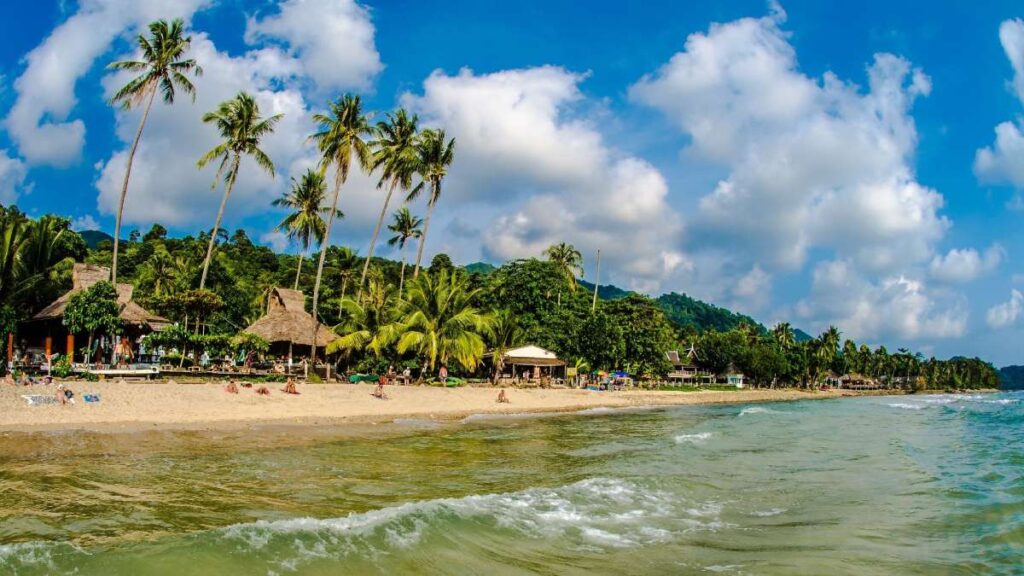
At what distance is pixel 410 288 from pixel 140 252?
38808 millimetres

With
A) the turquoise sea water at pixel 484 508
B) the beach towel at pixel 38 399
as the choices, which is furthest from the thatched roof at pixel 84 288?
the turquoise sea water at pixel 484 508

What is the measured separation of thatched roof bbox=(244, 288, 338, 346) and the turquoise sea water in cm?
1690

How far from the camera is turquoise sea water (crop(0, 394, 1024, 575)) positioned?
568 cm

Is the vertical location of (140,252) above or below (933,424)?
above

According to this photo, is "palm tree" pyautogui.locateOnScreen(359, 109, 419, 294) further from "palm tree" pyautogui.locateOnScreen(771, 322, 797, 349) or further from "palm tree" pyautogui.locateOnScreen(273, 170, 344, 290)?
"palm tree" pyautogui.locateOnScreen(771, 322, 797, 349)

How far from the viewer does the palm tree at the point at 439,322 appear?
30469 mm

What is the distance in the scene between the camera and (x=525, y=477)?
10820 millimetres

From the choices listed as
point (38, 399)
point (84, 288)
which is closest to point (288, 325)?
point (84, 288)

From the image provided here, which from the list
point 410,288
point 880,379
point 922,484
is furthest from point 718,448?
point 880,379

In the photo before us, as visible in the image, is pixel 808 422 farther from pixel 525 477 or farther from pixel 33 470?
pixel 33 470

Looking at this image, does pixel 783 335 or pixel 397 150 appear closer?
pixel 397 150

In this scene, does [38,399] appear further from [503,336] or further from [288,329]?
[503,336]

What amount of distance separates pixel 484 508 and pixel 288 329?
86.4ft

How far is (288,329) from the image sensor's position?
31.6m
